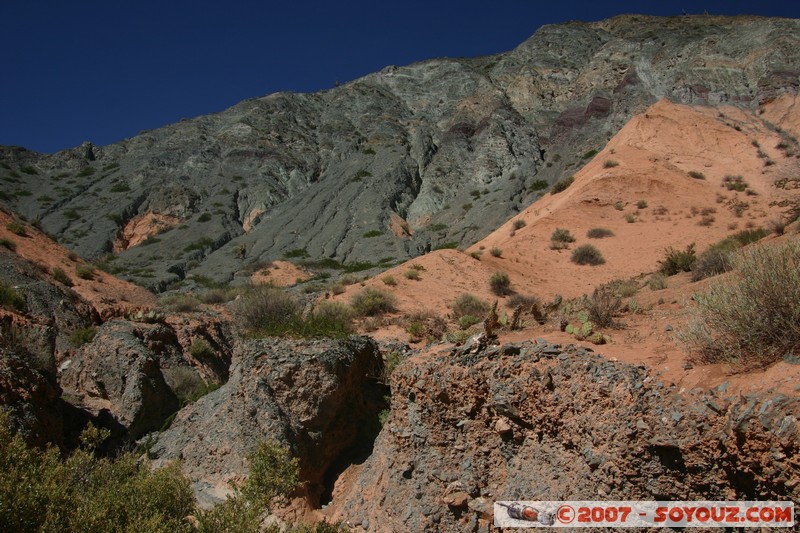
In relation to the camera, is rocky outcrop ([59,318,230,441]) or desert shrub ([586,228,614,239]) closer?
rocky outcrop ([59,318,230,441])

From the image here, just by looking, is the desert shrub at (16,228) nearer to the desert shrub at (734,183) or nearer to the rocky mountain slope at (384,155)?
the rocky mountain slope at (384,155)

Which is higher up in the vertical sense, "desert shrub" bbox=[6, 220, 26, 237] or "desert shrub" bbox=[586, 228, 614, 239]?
"desert shrub" bbox=[586, 228, 614, 239]

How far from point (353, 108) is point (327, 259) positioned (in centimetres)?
3084

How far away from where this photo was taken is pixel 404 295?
17406mm

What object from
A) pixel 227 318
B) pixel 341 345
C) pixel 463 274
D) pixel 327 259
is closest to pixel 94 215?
pixel 327 259

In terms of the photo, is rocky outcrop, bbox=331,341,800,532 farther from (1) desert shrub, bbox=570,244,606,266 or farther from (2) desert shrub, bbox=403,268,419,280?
(1) desert shrub, bbox=570,244,606,266

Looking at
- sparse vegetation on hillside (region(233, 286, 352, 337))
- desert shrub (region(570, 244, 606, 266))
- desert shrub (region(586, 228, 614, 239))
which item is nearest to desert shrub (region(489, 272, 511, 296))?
desert shrub (region(570, 244, 606, 266))

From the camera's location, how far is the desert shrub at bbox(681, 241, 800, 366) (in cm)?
467

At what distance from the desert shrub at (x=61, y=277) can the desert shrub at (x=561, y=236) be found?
1895 centimetres

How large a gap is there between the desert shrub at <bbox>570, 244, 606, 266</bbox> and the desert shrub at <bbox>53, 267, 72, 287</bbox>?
18.7m

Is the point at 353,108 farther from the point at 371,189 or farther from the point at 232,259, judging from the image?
the point at 232,259

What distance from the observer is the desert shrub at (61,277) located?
55.8 feet

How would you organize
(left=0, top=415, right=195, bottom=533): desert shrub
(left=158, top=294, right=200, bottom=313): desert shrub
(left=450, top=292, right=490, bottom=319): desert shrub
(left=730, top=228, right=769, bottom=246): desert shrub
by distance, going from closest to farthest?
(left=0, top=415, right=195, bottom=533): desert shrub < (left=450, top=292, right=490, bottom=319): desert shrub < (left=730, top=228, right=769, bottom=246): desert shrub < (left=158, top=294, right=200, bottom=313): desert shrub

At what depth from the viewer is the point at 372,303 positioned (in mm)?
14906
